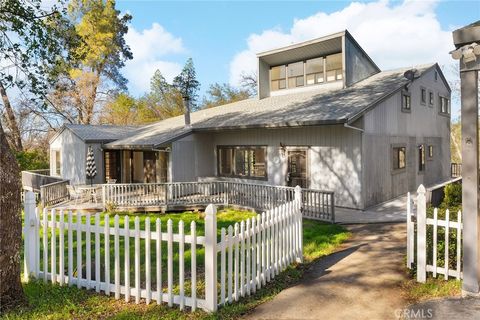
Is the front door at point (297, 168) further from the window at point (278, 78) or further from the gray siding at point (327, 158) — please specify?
the window at point (278, 78)

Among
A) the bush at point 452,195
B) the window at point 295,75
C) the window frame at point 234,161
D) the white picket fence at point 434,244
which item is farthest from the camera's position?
the window at point 295,75

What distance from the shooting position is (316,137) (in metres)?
14.7

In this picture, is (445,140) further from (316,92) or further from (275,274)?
(275,274)

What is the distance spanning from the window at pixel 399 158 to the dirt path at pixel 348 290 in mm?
8627

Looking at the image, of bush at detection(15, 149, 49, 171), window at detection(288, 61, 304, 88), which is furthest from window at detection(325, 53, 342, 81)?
bush at detection(15, 149, 49, 171)

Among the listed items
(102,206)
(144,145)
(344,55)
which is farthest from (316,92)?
(102,206)

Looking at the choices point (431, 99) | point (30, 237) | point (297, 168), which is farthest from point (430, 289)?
point (431, 99)

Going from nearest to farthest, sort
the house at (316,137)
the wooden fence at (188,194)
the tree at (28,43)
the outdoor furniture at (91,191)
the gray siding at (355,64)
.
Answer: the tree at (28,43)
the house at (316,137)
the wooden fence at (188,194)
the outdoor furniture at (91,191)
the gray siding at (355,64)

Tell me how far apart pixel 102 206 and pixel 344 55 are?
532 inches

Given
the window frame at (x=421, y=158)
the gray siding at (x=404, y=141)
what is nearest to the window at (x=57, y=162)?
the gray siding at (x=404, y=141)

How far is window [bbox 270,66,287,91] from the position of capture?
20.8 m

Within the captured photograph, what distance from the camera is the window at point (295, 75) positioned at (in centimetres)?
1978

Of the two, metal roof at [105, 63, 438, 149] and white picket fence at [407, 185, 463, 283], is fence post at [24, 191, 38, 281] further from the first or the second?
metal roof at [105, 63, 438, 149]

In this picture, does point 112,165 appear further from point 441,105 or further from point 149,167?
point 441,105
